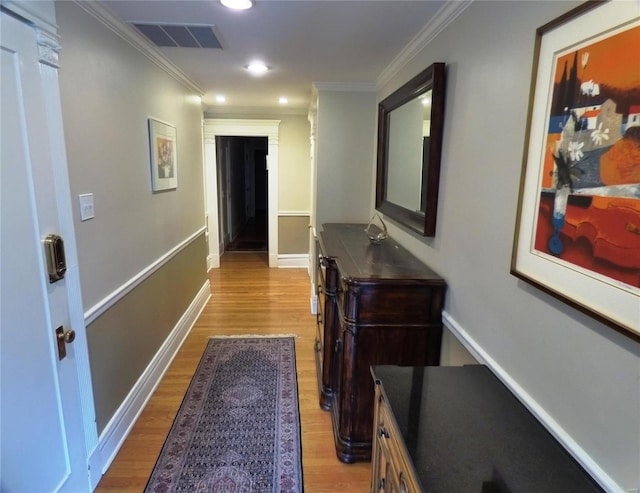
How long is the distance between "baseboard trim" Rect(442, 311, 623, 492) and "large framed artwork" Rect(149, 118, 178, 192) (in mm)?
2197

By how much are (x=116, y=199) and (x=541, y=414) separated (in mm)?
2173

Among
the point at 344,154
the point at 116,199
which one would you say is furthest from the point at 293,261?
the point at 116,199

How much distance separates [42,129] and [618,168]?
1696 millimetres

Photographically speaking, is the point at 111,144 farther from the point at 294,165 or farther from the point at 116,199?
the point at 294,165

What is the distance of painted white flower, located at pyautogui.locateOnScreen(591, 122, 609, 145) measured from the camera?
865 millimetres

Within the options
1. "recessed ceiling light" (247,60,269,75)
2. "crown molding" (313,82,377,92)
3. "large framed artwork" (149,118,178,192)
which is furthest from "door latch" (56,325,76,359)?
"crown molding" (313,82,377,92)

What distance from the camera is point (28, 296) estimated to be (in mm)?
1228

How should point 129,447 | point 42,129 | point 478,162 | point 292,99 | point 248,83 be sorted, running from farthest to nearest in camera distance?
point 292,99 → point 248,83 → point 129,447 → point 478,162 → point 42,129

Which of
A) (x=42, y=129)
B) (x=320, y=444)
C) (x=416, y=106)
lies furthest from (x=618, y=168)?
(x=320, y=444)

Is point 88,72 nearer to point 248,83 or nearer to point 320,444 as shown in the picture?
point 248,83

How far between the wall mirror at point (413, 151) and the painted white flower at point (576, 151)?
0.93 m

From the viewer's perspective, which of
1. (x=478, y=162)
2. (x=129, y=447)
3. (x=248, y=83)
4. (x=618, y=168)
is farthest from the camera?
(x=248, y=83)

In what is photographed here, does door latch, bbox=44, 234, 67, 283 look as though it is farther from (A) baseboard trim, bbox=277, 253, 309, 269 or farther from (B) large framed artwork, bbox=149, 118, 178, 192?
(A) baseboard trim, bbox=277, 253, 309, 269

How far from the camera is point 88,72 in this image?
5.89 ft
